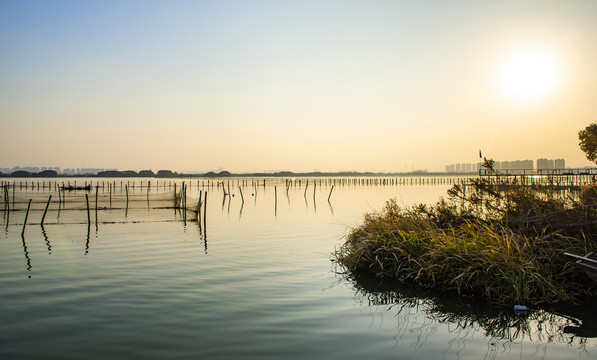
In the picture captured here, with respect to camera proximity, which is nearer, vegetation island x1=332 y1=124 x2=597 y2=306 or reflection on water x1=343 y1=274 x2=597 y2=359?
reflection on water x1=343 y1=274 x2=597 y2=359

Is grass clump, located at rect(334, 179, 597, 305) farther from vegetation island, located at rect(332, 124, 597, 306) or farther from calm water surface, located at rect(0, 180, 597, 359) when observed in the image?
calm water surface, located at rect(0, 180, 597, 359)

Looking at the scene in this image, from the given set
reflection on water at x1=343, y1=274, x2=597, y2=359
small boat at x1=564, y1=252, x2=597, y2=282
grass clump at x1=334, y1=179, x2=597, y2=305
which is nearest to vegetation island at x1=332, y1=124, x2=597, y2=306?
grass clump at x1=334, y1=179, x2=597, y2=305

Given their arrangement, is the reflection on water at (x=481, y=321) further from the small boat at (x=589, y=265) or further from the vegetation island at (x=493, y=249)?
the small boat at (x=589, y=265)

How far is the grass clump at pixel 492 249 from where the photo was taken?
11.0 m

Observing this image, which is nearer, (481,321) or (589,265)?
(481,321)

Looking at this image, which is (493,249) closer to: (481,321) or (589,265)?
(589,265)

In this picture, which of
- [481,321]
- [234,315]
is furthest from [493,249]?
[234,315]

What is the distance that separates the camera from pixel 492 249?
11469 mm

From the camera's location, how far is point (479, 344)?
8.24 meters

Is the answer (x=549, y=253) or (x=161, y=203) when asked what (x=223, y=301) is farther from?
(x=161, y=203)

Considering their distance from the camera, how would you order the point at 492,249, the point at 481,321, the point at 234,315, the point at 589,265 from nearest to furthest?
the point at 481,321 → the point at 234,315 → the point at 589,265 → the point at 492,249

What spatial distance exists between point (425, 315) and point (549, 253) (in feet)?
15.0

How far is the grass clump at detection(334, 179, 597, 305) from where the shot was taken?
1101 centimetres

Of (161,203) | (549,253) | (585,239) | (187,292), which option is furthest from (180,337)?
(161,203)
